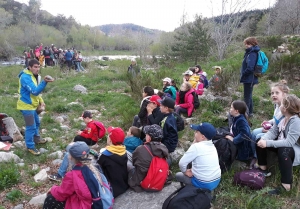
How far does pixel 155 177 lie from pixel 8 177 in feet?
7.11

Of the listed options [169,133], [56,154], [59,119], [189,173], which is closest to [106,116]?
[59,119]

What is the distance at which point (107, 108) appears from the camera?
763cm

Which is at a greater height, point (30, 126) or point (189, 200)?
point (30, 126)

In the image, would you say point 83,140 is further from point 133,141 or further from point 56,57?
point 56,57

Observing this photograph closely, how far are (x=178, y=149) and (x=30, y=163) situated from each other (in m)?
2.56

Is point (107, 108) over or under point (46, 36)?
under

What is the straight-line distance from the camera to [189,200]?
2.69 m

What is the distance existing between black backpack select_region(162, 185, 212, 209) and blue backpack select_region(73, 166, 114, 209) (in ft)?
2.16

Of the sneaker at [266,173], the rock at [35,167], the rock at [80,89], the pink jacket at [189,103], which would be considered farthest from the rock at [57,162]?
the rock at [80,89]

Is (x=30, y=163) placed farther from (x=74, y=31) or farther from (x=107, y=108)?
(x=74, y=31)

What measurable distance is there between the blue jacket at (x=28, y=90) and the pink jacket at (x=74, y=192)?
83.0 inches

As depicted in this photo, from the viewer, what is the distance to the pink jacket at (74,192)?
2592 mm

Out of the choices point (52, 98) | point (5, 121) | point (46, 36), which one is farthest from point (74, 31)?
point (5, 121)

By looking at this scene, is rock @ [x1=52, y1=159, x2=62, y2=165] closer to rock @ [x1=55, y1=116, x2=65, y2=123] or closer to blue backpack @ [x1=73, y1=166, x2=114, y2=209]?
blue backpack @ [x1=73, y1=166, x2=114, y2=209]
